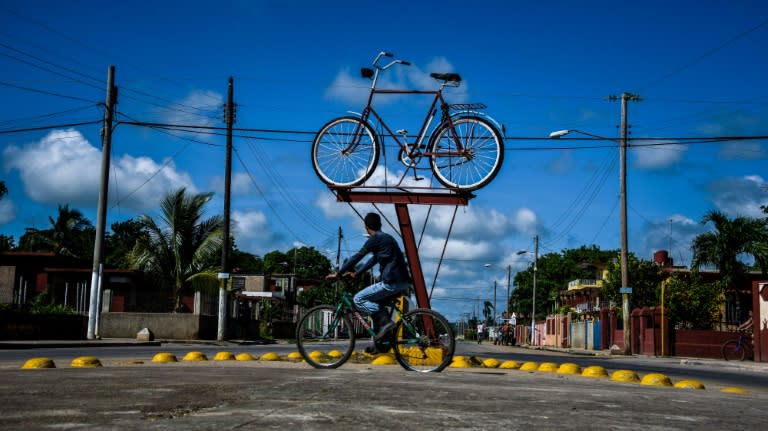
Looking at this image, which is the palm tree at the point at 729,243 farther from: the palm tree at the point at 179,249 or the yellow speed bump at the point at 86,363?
the yellow speed bump at the point at 86,363

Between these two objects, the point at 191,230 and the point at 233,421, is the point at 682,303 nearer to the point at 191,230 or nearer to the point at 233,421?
the point at 191,230

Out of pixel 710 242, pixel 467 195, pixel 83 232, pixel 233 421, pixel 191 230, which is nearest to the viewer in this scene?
pixel 233 421

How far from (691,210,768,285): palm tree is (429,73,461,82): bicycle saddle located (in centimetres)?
3171

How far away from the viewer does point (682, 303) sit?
120ft

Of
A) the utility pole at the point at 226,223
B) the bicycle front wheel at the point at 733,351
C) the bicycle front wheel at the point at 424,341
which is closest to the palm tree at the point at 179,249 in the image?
the utility pole at the point at 226,223

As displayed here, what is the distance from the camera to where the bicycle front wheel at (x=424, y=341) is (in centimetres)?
922

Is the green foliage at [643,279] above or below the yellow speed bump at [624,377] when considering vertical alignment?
above

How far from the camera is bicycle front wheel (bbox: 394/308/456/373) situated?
30.2 ft

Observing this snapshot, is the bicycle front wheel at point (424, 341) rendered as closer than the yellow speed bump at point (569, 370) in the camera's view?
Yes

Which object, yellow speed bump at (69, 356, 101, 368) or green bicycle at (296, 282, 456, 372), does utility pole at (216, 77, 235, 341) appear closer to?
yellow speed bump at (69, 356, 101, 368)

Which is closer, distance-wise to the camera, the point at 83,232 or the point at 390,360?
the point at 390,360

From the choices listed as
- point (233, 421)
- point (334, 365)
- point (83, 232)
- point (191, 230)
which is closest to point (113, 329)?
point (191, 230)

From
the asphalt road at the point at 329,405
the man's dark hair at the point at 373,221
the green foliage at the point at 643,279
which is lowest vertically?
the asphalt road at the point at 329,405

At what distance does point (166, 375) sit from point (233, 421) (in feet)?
11.6
